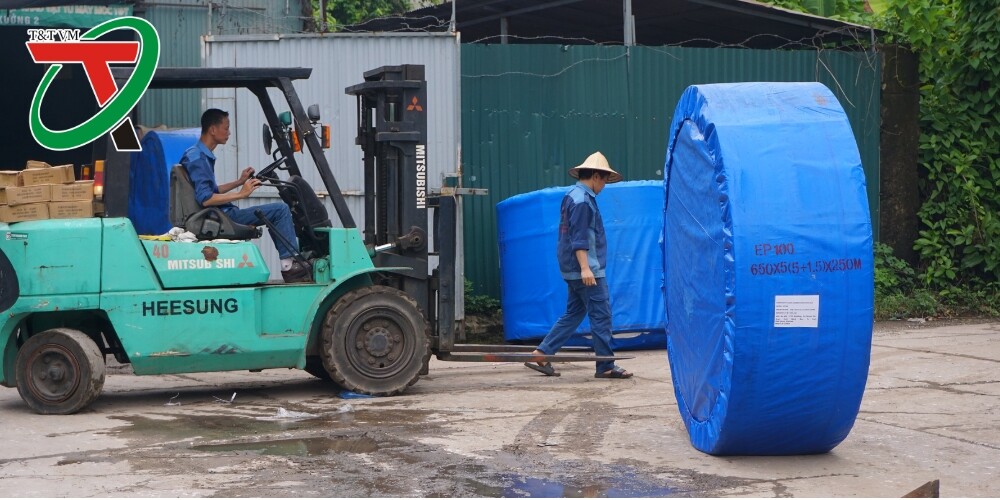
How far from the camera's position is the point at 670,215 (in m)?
7.73

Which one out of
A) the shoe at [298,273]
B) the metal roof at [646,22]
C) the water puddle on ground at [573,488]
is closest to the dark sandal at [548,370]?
the shoe at [298,273]

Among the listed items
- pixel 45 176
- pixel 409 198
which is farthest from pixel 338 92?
pixel 45 176

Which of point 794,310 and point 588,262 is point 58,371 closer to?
point 588,262

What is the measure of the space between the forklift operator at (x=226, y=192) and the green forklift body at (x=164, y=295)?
27cm

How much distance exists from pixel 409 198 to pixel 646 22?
7439 mm

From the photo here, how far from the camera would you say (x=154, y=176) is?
44.2 ft

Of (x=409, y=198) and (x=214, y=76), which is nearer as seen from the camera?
(x=214, y=76)

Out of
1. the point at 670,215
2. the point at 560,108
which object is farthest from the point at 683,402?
the point at 560,108

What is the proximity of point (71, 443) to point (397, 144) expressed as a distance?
3625 mm

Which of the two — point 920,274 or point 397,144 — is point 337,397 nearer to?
point 397,144

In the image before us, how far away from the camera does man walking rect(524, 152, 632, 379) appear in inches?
385

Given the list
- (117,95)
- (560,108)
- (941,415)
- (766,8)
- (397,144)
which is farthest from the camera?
(766,8)

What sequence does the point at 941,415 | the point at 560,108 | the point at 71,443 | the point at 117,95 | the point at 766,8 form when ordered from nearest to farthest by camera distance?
the point at 71,443
the point at 941,415
the point at 117,95
the point at 560,108
the point at 766,8

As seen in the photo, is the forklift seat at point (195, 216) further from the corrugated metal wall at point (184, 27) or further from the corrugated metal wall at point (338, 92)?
the corrugated metal wall at point (184, 27)
